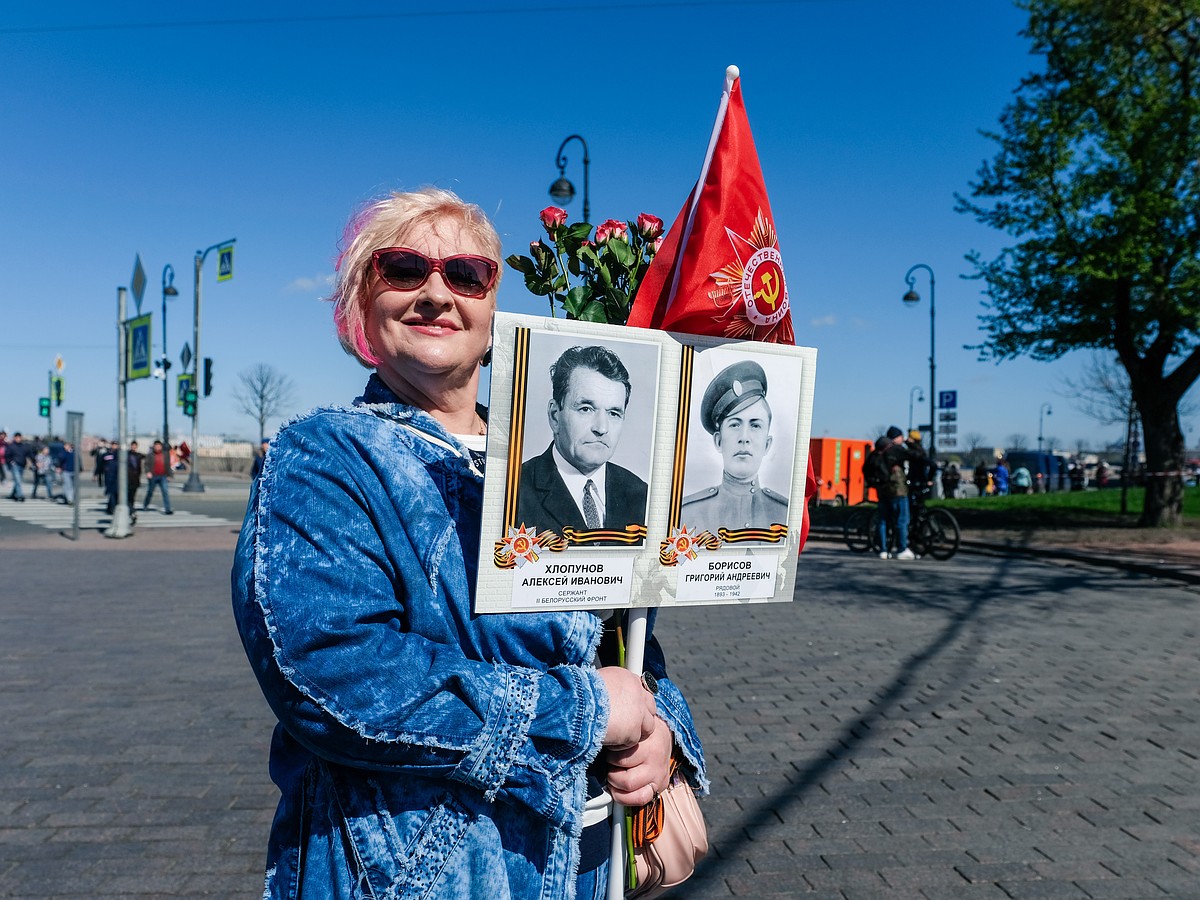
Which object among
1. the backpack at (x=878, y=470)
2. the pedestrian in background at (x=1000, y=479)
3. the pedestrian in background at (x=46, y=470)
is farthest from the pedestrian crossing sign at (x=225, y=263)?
the pedestrian in background at (x=1000, y=479)

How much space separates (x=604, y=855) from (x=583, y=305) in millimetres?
966

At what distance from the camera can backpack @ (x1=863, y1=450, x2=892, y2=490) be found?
43.8ft

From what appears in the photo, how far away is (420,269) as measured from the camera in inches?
62.7

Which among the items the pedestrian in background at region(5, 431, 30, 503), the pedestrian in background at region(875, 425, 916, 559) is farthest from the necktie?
the pedestrian in background at region(5, 431, 30, 503)

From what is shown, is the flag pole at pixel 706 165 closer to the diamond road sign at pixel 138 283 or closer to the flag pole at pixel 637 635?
the flag pole at pixel 637 635

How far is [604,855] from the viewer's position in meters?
1.63

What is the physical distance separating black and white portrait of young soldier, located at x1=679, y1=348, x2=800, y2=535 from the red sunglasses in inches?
16.9

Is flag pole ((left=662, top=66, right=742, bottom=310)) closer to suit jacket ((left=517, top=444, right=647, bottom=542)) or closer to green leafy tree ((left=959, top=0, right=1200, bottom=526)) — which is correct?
suit jacket ((left=517, top=444, right=647, bottom=542))

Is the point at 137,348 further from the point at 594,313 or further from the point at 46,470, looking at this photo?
the point at 46,470

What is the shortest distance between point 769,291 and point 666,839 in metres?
1.03

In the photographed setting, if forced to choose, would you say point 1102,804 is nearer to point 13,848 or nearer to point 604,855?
point 604,855

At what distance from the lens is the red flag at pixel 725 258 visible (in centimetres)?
151

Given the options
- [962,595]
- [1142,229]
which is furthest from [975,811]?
[1142,229]

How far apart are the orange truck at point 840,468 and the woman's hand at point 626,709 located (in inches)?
1084
